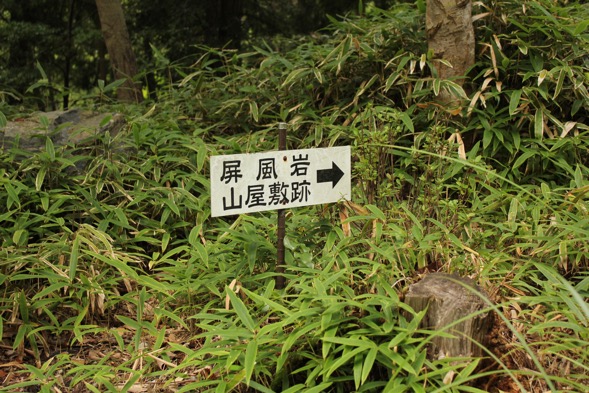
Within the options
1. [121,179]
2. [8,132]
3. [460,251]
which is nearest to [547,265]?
[460,251]

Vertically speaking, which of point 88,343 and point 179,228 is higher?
point 179,228

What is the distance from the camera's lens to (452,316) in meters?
2.14

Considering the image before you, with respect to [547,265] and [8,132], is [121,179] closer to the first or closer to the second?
[8,132]

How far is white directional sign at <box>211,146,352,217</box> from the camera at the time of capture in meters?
2.50

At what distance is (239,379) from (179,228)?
1.67 metres

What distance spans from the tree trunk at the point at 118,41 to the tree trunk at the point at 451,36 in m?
2.80

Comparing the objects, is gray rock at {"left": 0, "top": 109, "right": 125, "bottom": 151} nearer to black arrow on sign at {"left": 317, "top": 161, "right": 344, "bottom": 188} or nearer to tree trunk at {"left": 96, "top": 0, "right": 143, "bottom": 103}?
tree trunk at {"left": 96, "top": 0, "right": 143, "bottom": 103}

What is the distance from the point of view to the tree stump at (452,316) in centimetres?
212

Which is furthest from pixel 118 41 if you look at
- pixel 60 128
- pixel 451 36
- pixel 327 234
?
pixel 327 234

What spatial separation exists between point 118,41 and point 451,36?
3.19 metres

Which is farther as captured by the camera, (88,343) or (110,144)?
(110,144)

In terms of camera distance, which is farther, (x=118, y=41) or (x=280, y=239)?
(x=118, y=41)

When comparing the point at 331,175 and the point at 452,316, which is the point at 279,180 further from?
the point at 452,316

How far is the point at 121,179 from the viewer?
371 centimetres
